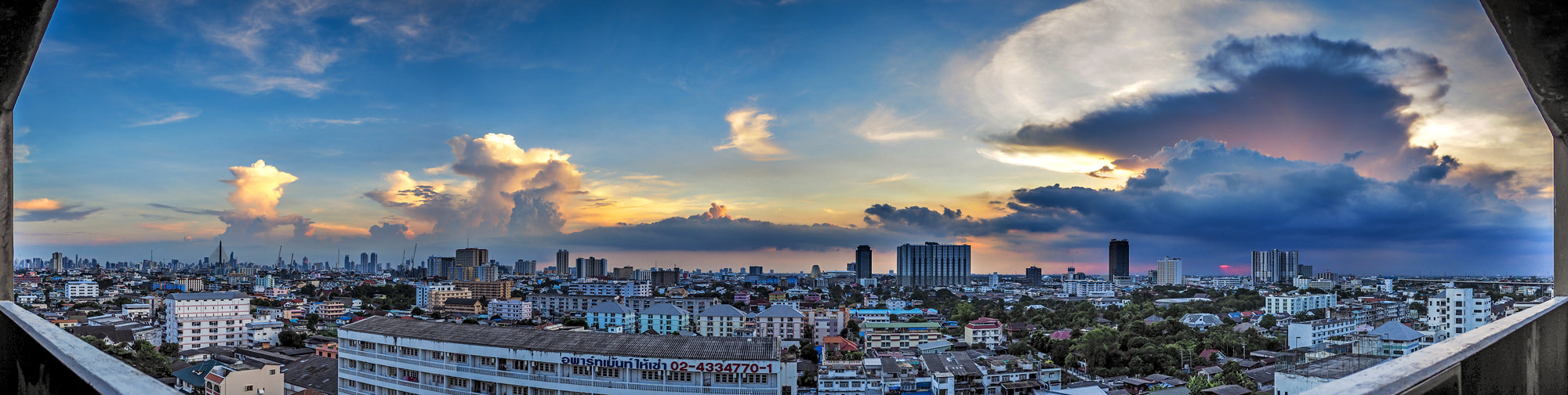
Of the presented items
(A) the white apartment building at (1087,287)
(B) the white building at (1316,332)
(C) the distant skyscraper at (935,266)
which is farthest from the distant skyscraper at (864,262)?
(B) the white building at (1316,332)

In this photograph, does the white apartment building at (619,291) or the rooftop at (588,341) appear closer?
the rooftop at (588,341)

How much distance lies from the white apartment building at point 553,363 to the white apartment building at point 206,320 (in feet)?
41.7

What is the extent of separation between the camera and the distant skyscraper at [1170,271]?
5200cm

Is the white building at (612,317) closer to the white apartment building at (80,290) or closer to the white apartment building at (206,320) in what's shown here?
the white apartment building at (206,320)

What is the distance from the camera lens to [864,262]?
63.0 meters

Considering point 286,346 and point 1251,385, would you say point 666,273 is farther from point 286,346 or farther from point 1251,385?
point 1251,385

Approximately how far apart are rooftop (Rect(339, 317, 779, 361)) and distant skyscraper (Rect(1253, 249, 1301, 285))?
44.9 metres

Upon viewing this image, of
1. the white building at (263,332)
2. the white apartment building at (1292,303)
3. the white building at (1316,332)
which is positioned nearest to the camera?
the white building at (1316,332)

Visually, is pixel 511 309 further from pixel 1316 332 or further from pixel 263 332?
pixel 1316 332

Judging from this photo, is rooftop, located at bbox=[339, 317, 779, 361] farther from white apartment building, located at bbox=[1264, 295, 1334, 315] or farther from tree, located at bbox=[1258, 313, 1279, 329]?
white apartment building, located at bbox=[1264, 295, 1334, 315]

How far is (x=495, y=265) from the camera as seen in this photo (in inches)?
2235

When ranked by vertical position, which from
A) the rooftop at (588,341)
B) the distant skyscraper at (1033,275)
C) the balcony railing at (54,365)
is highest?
the balcony railing at (54,365)

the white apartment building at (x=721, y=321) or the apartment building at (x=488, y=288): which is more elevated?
the white apartment building at (x=721, y=321)

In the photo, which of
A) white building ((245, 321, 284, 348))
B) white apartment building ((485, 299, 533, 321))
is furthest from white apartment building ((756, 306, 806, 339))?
white building ((245, 321, 284, 348))
